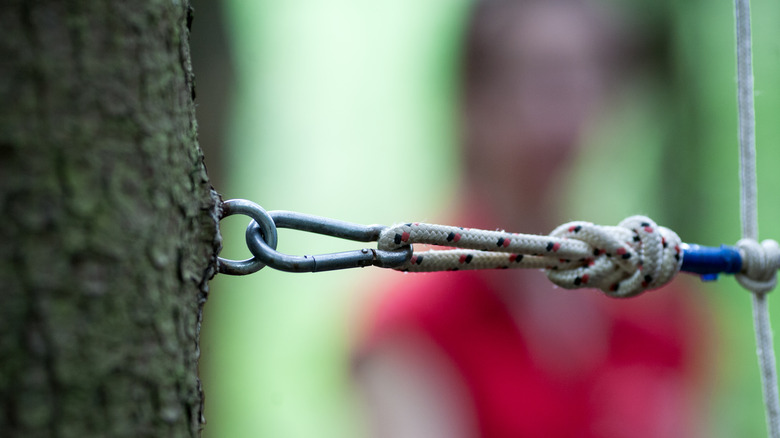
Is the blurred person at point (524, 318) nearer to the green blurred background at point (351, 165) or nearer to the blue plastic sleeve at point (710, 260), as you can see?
the green blurred background at point (351, 165)

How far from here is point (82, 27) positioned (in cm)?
19

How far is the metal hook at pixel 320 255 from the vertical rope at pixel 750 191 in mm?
335

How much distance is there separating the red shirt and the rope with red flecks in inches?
27.6

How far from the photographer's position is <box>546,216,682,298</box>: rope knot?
0.40m

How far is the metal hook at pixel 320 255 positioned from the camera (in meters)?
0.28

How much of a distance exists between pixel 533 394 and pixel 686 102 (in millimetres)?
727

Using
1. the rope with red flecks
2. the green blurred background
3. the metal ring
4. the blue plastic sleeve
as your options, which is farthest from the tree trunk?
the green blurred background

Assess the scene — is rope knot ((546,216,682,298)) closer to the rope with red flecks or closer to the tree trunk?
the rope with red flecks

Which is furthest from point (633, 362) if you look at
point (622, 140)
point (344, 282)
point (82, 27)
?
point (82, 27)

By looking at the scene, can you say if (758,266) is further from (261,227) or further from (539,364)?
(539,364)

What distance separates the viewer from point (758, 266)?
47cm

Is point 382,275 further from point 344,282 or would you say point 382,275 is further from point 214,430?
point 214,430

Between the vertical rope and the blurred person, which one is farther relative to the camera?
the blurred person

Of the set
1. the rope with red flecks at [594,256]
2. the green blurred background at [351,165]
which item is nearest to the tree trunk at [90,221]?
the rope with red flecks at [594,256]
